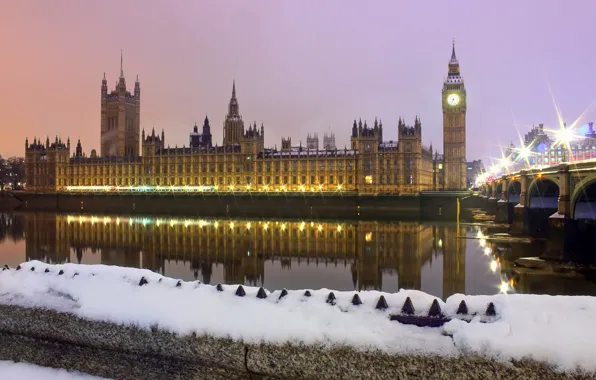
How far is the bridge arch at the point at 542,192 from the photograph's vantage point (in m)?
46.1

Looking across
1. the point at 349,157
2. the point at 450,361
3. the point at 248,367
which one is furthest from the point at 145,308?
the point at 349,157

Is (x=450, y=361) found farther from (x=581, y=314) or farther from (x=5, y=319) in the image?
(x=5, y=319)

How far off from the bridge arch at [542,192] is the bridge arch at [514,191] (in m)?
11.7

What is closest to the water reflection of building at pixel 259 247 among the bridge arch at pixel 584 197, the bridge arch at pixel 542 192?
the bridge arch at pixel 584 197

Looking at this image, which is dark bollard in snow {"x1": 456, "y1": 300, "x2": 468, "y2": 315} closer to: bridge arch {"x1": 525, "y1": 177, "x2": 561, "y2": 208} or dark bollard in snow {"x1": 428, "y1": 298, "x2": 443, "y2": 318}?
dark bollard in snow {"x1": 428, "y1": 298, "x2": 443, "y2": 318}

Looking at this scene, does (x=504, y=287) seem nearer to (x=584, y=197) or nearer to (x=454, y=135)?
(x=584, y=197)

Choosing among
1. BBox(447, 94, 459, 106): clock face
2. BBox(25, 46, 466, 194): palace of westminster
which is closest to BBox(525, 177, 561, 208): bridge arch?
BBox(25, 46, 466, 194): palace of westminster

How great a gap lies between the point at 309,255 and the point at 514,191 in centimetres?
4017

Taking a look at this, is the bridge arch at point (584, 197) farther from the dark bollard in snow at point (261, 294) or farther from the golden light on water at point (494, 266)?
the dark bollard in snow at point (261, 294)

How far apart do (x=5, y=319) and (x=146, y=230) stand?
46.3 meters

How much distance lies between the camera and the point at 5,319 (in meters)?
11.0

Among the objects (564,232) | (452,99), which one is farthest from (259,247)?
(452,99)

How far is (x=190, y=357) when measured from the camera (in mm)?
9234

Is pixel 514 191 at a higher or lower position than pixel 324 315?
higher
